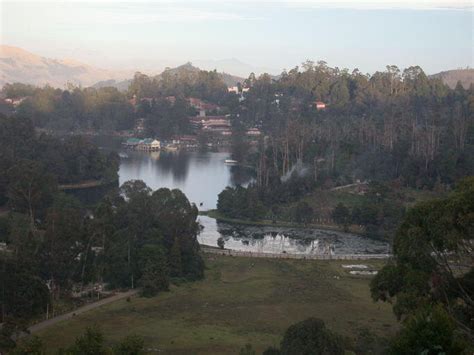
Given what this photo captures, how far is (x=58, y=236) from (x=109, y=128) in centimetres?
5124

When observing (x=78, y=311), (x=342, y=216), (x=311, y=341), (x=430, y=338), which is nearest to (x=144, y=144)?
(x=342, y=216)

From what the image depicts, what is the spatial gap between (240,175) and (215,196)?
8541 mm

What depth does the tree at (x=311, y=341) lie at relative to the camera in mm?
11617

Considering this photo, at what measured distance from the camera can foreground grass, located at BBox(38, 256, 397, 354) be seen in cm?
1493

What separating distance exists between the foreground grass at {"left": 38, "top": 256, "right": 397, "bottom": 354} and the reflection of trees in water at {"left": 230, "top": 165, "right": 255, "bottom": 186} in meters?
20.1

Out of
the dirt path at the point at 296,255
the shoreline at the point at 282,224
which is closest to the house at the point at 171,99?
the shoreline at the point at 282,224

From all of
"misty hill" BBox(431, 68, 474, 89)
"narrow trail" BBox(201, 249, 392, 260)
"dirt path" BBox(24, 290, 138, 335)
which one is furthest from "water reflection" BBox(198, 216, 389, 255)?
"misty hill" BBox(431, 68, 474, 89)

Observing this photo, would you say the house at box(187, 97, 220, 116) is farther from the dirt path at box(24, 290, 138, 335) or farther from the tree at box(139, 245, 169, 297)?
the dirt path at box(24, 290, 138, 335)

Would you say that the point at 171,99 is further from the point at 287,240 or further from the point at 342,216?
the point at 287,240

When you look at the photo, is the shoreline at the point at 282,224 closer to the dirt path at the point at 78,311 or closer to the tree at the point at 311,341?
the dirt path at the point at 78,311

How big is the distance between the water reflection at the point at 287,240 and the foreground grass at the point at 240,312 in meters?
3.83

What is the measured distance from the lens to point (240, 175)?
149ft

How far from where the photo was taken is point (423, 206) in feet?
38.3

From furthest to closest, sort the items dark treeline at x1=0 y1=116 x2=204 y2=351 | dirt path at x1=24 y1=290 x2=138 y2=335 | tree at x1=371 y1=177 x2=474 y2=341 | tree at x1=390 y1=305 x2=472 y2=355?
dark treeline at x1=0 y1=116 x2=204 y2=351 → dirt path at x1=24 y1=290 x2=138 y2=335 → tree at x1=371 y1=177 x2=474 y2=341 → tree at x1=390 y1=305 x2=472 y2=355
